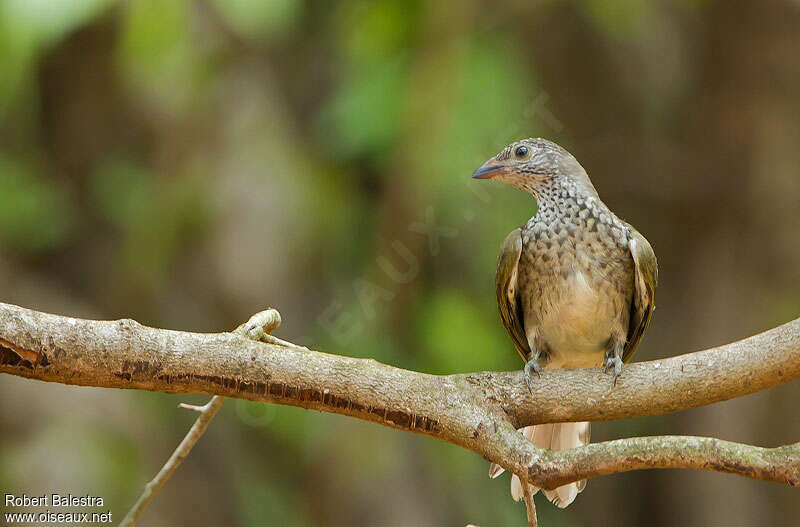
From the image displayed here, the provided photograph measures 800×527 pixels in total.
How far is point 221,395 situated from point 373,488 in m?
3.06

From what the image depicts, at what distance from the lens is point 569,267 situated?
120 inches

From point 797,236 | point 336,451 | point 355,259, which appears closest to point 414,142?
point 355,259

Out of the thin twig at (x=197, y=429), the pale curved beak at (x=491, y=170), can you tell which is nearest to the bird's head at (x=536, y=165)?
the pale curved beak at (x=491, y=170)

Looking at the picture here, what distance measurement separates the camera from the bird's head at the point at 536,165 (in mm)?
3162

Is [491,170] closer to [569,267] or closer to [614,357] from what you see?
[569,267]

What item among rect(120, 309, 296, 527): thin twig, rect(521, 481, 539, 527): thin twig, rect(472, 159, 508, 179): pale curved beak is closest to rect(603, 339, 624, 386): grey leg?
rect(521, 481, 539, 527): thin twig

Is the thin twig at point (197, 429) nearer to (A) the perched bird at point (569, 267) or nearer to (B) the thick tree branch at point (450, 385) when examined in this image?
(B) the thick tree branch at point (450, 385)

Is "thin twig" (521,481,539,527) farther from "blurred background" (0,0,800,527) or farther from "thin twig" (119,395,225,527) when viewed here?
"blurred background" (0,0,800,527)

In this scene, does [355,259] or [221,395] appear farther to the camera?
[355,259]

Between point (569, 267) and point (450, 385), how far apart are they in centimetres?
87

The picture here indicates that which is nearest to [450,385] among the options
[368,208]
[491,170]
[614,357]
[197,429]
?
[197,429]

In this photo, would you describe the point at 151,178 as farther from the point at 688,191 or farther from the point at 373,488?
the point at 688,191

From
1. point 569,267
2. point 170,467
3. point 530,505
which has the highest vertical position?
point 569,267

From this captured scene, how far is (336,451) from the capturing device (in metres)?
5.01
